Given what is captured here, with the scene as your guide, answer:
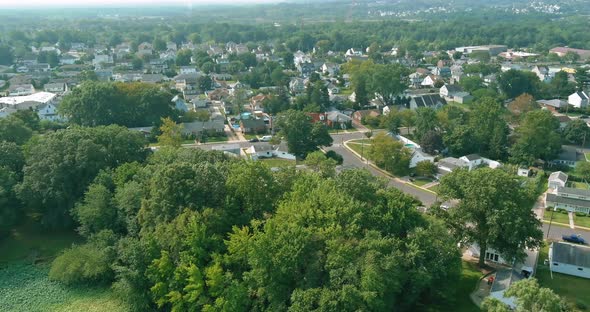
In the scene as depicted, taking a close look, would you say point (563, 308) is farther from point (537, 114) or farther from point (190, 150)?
point (537, 114)

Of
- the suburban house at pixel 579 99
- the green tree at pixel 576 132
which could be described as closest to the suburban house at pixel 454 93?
the suburban house at pixel 579 99

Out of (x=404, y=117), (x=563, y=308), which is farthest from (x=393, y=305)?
(x=404, y=117)

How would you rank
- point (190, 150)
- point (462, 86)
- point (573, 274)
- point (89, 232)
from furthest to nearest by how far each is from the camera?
point (462, 86)
point (190, 150)
point (89, 232)
point (573, 274)

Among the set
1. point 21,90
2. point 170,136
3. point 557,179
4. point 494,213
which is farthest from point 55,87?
point 494,213

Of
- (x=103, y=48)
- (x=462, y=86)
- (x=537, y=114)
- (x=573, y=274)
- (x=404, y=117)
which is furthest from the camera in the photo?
(x=103, y=48)

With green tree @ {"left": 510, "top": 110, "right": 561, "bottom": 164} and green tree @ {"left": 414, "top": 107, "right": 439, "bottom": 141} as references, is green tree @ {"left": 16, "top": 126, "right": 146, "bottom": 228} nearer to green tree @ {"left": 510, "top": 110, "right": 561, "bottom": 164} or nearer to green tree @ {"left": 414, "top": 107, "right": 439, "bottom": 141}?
green tree @ {"left": 414, "top": 107, "right": 439, "bottom": 141}

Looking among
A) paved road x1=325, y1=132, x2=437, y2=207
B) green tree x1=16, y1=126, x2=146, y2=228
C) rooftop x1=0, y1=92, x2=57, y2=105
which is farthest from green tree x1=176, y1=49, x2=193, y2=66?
green tree x1=16, y1=126, x2=146, y2=228

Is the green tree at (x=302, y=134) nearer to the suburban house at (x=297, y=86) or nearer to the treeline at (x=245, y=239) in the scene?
the treeline at (x=245, y=239)

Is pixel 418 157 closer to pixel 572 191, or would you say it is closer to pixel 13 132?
pixel 572 191
